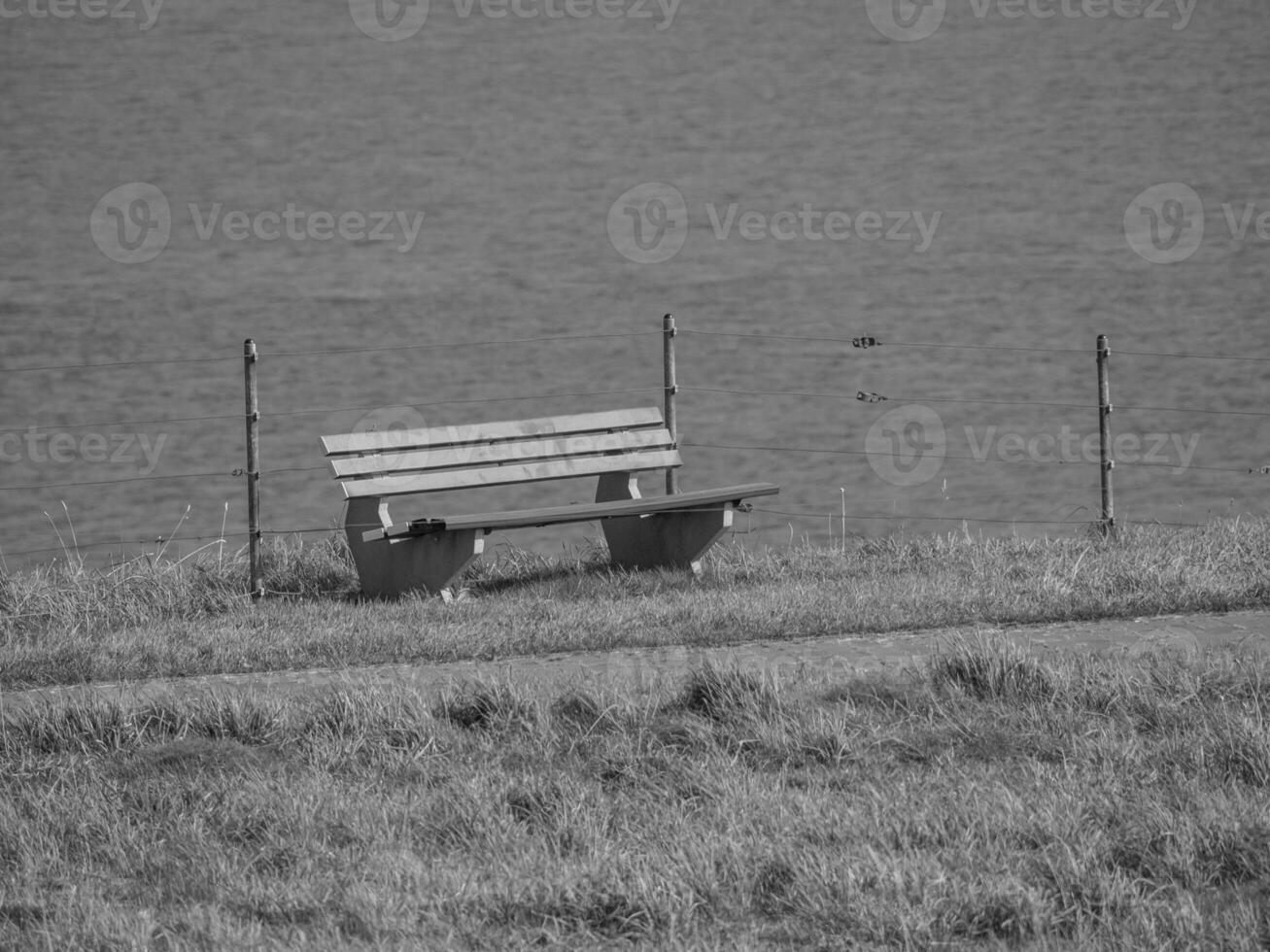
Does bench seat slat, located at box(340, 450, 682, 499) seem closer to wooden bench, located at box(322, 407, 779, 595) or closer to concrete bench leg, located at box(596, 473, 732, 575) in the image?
wooden bench, located at box(322, 407, 779, 595)

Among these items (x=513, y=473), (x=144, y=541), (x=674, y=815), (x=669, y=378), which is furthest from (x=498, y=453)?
(x=674, y=815)

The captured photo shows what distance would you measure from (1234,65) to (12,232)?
14.0m

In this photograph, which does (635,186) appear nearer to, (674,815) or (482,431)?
(482,431)

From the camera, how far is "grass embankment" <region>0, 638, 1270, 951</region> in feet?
9.84

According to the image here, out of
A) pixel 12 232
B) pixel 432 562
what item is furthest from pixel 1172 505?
pixel 12 232

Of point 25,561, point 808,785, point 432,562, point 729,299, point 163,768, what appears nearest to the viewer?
point 808,785

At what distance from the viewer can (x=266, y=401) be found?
16375 mm

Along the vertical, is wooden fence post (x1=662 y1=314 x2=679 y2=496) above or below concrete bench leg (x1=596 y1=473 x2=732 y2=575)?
above

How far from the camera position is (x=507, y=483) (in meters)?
7.05

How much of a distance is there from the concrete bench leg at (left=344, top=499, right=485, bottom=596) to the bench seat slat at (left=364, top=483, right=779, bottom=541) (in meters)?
0.11

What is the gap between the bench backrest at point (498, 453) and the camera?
686 cm

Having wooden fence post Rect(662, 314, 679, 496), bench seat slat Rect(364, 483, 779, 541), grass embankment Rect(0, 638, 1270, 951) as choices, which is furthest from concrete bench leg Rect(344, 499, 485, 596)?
grass embankment Rect(0, 638, 1270, 951)

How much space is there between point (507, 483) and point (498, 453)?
18cm

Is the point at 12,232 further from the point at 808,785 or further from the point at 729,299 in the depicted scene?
the point at 808,785
